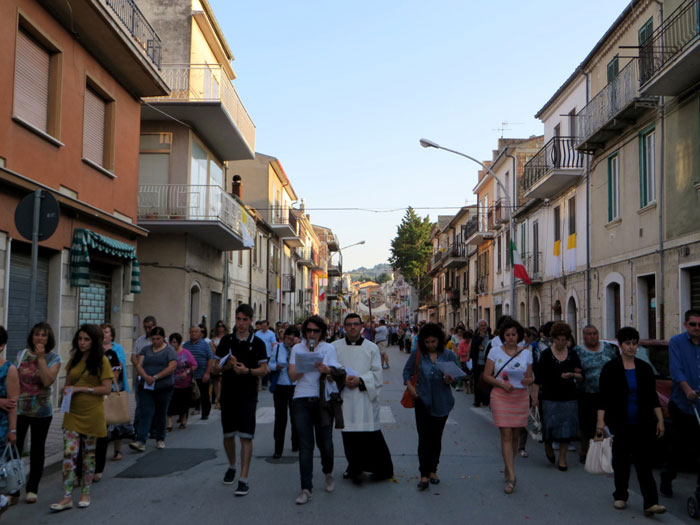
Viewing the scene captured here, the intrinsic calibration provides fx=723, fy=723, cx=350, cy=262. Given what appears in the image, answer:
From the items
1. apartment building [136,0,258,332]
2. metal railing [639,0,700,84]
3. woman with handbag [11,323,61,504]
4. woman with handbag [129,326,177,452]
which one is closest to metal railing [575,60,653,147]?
metal railing [639,0,700,84]

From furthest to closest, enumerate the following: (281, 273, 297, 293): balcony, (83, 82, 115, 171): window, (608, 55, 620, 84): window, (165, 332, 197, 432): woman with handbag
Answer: (281, 273, 297, 293): balcony
(608, 55, 620, 84): window
(83, 82, 115, 171): window
(165, 332, 197, 432): woman with handbag

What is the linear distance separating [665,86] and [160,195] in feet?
45.6

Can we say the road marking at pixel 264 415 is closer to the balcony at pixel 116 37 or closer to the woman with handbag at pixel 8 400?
the woman with handbag at pixel 8 400

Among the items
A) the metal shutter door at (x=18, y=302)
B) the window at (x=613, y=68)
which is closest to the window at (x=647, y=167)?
the window at (x=613, y=68)

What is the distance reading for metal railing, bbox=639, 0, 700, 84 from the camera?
1437cm

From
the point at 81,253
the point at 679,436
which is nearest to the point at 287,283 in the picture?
the point at 81,253

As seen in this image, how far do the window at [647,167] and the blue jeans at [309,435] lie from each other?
12431 mm

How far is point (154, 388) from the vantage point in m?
10.0

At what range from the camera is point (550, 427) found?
8727mm

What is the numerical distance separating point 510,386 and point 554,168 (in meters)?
16.9

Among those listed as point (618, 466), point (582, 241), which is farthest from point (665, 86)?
point (618, 466)

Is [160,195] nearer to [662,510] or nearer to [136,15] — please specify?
[136,15]

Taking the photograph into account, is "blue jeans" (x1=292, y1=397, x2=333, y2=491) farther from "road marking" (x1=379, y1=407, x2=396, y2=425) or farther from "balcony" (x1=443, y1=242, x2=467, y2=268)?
"balcony" (x1=443, y1=242, x2=467, y2=268)

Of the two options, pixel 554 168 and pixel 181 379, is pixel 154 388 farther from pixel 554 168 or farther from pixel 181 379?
pixel 554 168
